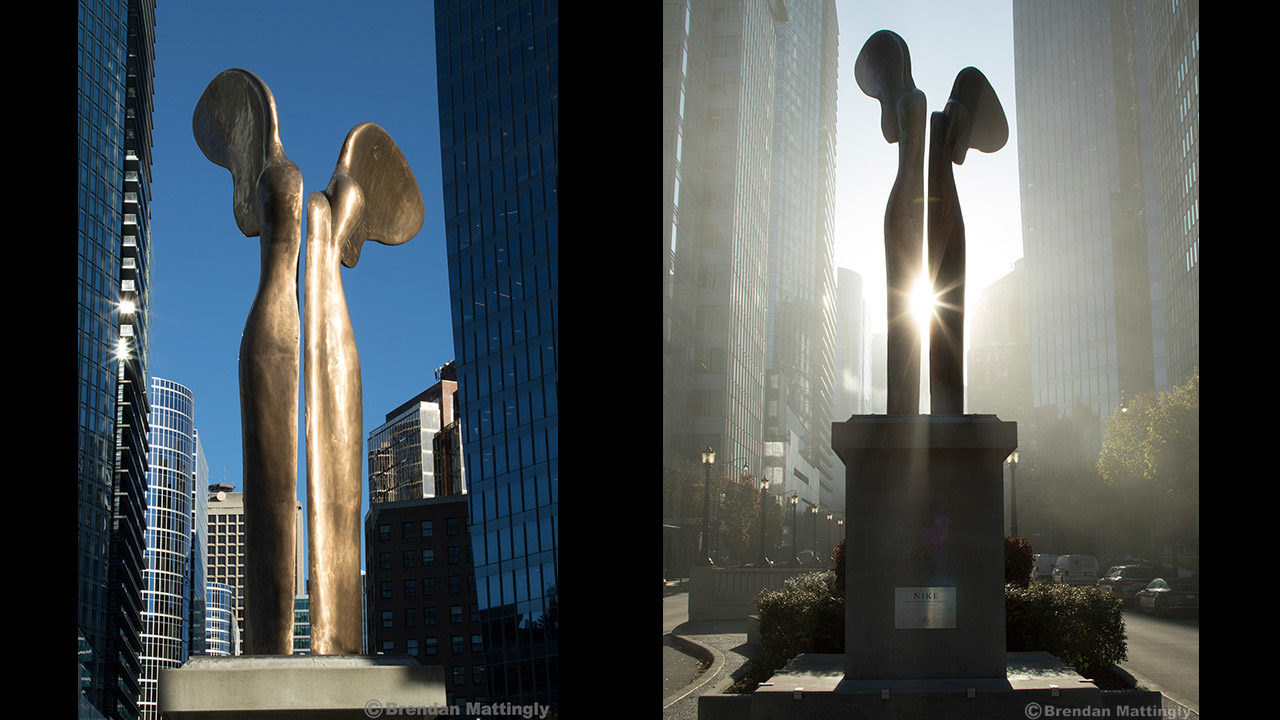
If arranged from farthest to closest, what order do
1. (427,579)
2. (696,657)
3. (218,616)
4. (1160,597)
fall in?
1. (218,616)
2. (427,579)
3. (696,657)
4. (1160,597)

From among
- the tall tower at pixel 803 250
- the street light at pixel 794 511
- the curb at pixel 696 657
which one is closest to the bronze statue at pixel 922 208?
the curb at pixel 696 657

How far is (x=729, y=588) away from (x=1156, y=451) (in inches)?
200

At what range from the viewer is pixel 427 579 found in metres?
57.6

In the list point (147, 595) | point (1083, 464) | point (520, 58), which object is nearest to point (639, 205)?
point (1083, 464)

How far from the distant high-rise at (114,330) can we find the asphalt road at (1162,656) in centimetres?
3932

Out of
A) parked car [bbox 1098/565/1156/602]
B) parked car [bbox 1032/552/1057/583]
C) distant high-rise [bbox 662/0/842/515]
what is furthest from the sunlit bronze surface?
distant high-rise [bbox 662/0/842/515]

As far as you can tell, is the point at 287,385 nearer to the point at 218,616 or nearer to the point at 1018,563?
the point at 1018,563

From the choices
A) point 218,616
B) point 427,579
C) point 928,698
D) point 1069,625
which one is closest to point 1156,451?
point 1069,625

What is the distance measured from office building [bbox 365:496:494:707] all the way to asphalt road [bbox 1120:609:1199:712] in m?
50.9

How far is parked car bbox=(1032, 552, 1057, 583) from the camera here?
950cm

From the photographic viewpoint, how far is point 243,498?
350cm

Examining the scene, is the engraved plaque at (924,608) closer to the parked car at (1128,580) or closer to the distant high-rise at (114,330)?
the parked car at (1128,580)
